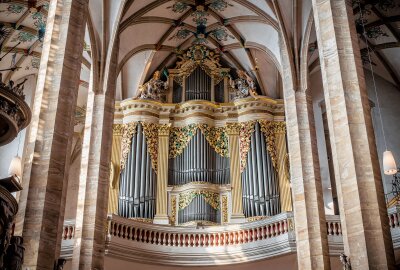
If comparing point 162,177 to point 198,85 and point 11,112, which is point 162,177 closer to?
point 198,85

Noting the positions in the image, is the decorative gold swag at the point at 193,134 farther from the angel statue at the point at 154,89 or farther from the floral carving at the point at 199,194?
the floral carving at the point at 199,194

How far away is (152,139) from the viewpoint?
60.4 ft

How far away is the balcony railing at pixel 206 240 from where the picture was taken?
14969 millimetres

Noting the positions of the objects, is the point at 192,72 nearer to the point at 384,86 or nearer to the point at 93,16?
the point at 93,16

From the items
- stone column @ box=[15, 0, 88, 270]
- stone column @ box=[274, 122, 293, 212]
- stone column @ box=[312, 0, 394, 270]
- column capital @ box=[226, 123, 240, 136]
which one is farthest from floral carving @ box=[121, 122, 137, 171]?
stone column @ box=[312, 0, 394, 270]

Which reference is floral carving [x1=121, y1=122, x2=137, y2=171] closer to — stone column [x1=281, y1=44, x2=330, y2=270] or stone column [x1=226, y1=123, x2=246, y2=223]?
stone column [x1=226, y1=123, x2=246, y2=223]

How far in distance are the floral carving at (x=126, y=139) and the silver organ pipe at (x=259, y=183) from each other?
12.4ft

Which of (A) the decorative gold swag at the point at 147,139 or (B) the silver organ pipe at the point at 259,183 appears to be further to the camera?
(A) the decorative gold swag at the point at 147,139

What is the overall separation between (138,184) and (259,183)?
3.72m

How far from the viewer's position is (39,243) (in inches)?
347

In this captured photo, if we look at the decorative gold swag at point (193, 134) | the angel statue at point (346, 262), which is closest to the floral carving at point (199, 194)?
the decorative gold swag at point (193, 134)

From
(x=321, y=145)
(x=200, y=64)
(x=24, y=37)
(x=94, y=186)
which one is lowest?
(x=94, y=186)

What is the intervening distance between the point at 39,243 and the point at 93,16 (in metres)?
8.83

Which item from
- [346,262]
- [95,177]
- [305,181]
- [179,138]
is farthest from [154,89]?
[346,262]
